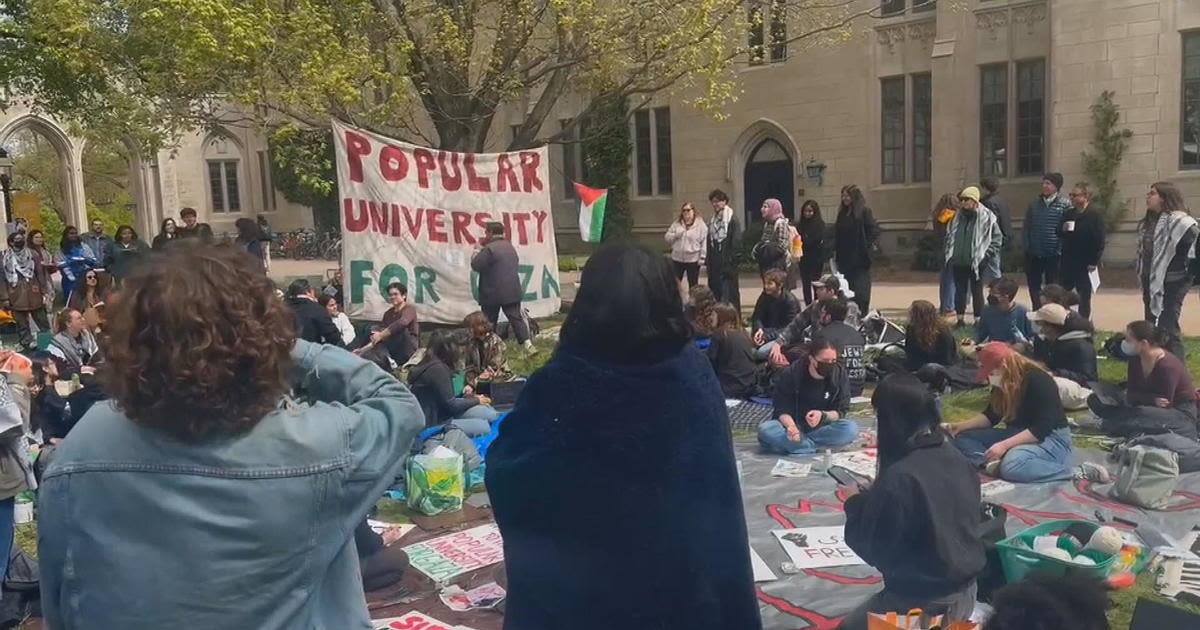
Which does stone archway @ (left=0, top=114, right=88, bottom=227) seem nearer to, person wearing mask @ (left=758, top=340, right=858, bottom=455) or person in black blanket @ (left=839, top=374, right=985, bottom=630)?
person wearing mask @ (left=758, top=340, right=858, bottom=455)

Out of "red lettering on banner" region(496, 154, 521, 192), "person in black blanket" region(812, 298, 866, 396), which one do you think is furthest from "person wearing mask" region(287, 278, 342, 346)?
"red lettering on banner" region(496, 154, 521, 192)

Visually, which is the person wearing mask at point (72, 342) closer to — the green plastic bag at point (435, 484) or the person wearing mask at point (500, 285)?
the person wearing mask at point (500, 285)

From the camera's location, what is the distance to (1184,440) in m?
5.89

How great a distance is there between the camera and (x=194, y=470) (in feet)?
5.18

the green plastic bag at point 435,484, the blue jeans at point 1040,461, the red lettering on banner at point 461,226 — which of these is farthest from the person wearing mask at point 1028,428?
the red lettering on banner at point 461,226

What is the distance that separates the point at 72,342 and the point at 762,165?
695 inches

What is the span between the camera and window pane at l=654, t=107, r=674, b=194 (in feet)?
84.1

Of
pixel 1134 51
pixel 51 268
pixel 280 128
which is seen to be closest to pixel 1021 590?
pixel 280 128

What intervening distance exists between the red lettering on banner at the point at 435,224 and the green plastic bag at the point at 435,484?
21.7 feet

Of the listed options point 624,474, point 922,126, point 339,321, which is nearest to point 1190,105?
point 922,126

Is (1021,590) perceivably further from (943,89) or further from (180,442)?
(943,89)

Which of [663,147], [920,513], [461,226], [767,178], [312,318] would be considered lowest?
[920,513]

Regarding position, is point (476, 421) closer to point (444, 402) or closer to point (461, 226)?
point (444, 402)

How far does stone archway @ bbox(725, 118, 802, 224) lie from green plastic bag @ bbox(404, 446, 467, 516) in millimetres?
18284
